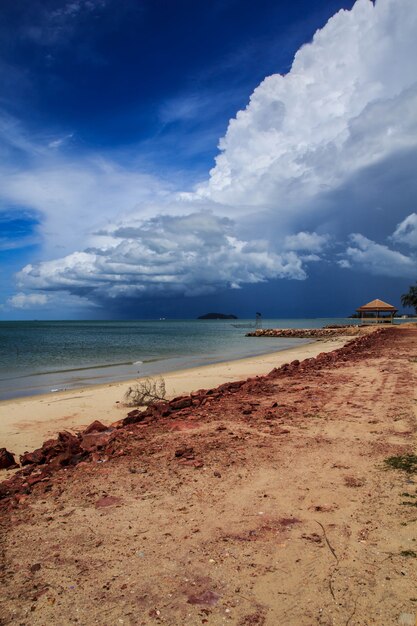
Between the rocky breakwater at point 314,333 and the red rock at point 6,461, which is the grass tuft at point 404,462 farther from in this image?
the rocky breakwater at point 314,333

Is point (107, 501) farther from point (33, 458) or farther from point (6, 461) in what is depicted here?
point (6, 461)

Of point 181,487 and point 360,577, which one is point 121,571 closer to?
point 181,487

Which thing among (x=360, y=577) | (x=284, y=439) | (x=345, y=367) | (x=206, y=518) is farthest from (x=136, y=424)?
(x=345, y=367)

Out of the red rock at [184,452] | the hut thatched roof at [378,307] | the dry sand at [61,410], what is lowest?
the dry sand at [61,410]

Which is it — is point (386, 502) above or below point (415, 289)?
below

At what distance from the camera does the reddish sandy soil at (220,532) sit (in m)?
2.55

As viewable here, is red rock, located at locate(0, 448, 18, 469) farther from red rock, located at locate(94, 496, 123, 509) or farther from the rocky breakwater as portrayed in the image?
the rocky breakwater

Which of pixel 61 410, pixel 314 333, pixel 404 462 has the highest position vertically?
pixel 404 462

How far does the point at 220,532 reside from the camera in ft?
11.0

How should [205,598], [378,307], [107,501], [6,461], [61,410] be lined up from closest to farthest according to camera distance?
[205,598] → [107,501] → [6,461] → [61,410] → [378,307]

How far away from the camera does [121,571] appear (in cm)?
291

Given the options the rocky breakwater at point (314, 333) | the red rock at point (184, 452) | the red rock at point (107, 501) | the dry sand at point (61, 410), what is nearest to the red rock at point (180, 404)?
the dry sand at point (61, 410)

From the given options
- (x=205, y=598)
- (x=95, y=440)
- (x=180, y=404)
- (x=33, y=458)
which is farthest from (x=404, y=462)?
(x=33, y=458)

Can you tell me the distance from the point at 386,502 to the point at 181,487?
197 centimetres
